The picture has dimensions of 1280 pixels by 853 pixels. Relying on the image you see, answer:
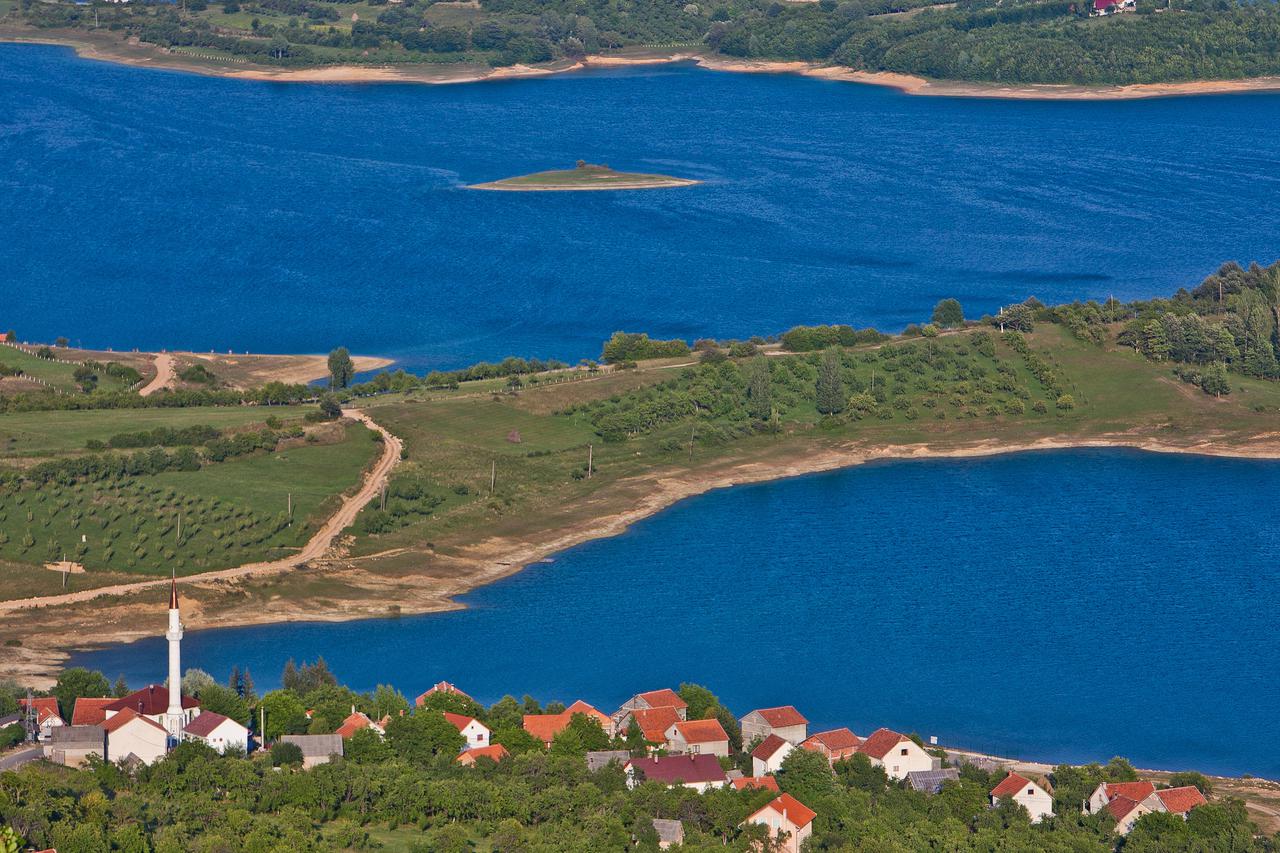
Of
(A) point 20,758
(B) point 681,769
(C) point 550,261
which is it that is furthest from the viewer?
(C) point 550,261

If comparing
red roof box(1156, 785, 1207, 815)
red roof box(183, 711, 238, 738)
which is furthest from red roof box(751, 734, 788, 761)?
red roof box(183, 711, 238, 738)

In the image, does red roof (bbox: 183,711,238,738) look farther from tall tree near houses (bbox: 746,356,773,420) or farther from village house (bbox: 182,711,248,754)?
tall tree near houses (bbox: 746,356,773,420)

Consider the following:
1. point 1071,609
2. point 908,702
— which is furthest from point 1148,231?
point 908,702

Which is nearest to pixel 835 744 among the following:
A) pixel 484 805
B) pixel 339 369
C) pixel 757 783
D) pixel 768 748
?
pixel 768 748

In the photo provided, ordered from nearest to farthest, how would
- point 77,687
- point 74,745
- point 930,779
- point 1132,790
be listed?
point 74,745 < point 1132,790 < point 930,779 < point 77,687

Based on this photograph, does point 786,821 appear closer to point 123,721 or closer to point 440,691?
point 440,691

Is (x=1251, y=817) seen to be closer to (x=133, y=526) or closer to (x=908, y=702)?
(x=908, y=702)
